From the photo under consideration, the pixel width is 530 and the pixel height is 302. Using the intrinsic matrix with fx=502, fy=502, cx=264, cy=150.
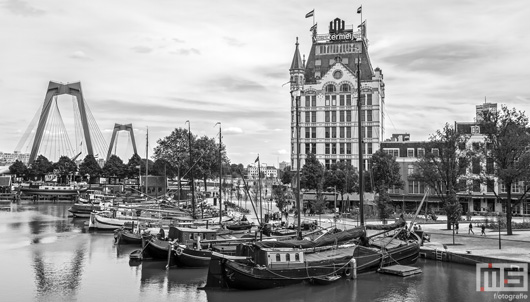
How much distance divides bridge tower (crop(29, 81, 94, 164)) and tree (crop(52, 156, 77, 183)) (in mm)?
7096

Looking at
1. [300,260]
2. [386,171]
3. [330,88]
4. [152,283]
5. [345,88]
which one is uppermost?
[330,88]

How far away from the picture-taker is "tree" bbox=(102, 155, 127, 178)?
168 meters

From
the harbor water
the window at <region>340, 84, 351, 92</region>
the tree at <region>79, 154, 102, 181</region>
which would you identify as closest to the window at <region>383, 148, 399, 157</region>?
the window at <region>340, 84, 351, 92</region>

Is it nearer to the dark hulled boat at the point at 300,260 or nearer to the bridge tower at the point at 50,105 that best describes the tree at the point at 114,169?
the bridge tower at the point at 50,105

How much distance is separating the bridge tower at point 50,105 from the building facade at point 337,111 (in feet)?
289

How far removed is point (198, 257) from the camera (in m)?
42.7

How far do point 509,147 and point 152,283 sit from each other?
37.6m

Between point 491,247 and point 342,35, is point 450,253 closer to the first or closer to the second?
point 491,247

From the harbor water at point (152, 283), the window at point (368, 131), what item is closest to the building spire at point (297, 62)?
the window at point (368, 131)

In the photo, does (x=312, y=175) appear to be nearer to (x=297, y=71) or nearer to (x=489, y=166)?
(x=297, y=71)

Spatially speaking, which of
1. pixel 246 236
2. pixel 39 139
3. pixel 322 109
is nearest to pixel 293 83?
pixel 322 109

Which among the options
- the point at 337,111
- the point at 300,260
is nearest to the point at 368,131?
the point at 337,111

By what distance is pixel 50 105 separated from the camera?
547 feet

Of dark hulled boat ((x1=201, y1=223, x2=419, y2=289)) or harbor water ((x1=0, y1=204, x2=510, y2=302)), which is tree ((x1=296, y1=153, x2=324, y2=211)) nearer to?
harbor water ((x1=0, y1=204, x2=510, y2=302))
